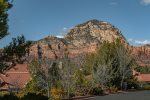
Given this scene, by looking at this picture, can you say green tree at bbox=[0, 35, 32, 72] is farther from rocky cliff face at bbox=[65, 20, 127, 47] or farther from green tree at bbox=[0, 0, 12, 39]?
rocky cliff face at bbox=[65, 20, 127, 47]

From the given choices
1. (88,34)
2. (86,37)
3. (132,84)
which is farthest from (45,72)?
(86,37)

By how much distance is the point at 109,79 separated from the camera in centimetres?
6006

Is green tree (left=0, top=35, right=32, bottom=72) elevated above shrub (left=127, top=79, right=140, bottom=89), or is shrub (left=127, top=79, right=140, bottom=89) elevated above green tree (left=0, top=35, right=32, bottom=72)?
green tree (left=0, top=35, right=32, bottom=72)

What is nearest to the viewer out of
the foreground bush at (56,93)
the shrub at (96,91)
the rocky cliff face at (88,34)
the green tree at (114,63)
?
the foreground bush at (56,93)

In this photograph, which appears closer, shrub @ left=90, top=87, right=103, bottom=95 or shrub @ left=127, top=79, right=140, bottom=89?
shrub @ left=90, top=87, right=103, bottom=95

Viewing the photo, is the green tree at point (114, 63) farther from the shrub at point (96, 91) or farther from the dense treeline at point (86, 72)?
the shrub at point (96, 91)

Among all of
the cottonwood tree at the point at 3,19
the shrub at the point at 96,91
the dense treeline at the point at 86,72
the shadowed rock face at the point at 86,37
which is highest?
the shadowed rock face at the point at 86,37

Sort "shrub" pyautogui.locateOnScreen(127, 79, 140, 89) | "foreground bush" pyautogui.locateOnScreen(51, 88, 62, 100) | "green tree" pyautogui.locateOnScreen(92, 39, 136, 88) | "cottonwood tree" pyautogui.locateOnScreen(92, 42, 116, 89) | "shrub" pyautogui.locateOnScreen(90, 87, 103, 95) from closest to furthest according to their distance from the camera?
"foreground bush" pyautogui.locateOnScreen(51, 88, 62, 100)
"shrub" pyautogui.locateOnScreen(90, 87, 103, 95)
"cottonwood tree" pyautogui.locateOnScreen(92, 42, 116, 89)
"green tree" pyautogui.locateOnScreen(92, 39, 136, 88)
"shrub" pyautogui.locateOnScreen(127, 79, 140, 89)

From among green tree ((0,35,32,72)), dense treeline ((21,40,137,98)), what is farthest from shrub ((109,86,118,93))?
green tree ((0,35,32,72))

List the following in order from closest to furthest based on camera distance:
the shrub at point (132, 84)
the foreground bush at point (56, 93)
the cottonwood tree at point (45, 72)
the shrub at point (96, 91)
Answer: the cottonwood tree at point (45, 72) → the foreground bush at point (56, 93) → the shrub at point (96, 91) → the shrub at point (132, 84)

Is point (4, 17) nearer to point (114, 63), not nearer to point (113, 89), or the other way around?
point (113, 89)

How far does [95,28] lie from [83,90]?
7804 cm

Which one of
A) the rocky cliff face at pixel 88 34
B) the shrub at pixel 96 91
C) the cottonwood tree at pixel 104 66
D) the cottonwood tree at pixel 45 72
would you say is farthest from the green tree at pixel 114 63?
the rocky cliff face at pixel 88 34

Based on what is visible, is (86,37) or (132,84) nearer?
(132,84)
